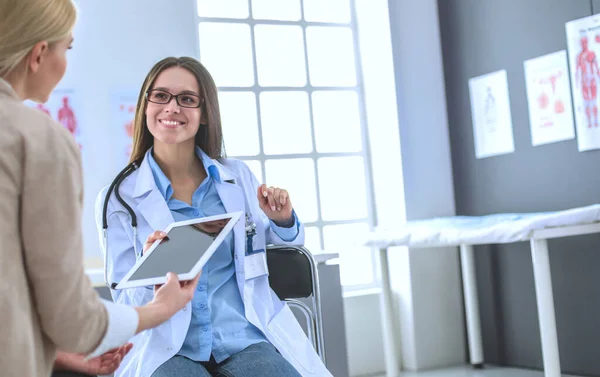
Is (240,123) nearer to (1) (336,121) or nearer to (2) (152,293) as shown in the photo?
(1) (336,121)

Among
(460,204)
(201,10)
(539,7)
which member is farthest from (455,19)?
(201,10)

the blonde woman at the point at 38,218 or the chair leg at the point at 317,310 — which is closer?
the blonde woman at the point at 38,218

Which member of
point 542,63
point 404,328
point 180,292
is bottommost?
point 404,328

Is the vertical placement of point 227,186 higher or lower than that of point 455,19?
lower

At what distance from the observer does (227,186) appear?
2.06 meters

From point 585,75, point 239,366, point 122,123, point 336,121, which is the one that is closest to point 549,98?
point 585,75

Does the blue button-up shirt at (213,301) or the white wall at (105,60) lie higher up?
the white wall at (105,60)

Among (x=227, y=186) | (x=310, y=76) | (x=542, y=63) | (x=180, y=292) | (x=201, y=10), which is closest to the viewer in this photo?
Result: (x=180, y=292)

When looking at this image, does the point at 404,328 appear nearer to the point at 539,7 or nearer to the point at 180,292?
the point at 539,7

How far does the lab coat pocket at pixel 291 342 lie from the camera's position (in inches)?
74.9

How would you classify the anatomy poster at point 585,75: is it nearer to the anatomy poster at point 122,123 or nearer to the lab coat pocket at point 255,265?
the anatomy poster at point 122,123

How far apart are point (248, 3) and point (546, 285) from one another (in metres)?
2.31

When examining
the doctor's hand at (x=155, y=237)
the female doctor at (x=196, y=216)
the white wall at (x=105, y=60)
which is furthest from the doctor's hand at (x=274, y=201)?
the white wall at (x=105, y=60)

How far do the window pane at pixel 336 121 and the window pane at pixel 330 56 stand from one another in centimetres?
9
